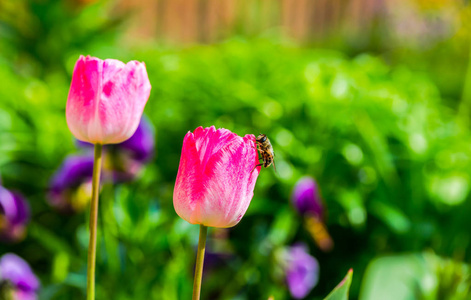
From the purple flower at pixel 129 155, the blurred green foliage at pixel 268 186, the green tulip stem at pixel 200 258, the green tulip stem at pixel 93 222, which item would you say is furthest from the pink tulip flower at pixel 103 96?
the purple flower at pixel 129 155

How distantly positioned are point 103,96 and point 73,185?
2.82ft

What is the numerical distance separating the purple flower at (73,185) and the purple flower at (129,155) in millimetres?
55

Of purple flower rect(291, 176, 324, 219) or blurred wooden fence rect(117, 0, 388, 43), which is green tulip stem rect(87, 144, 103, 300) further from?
blurred wooden fence rect(117, 0, 388, 43)

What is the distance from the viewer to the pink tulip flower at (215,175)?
454mm

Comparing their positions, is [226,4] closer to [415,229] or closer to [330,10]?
[330,10]

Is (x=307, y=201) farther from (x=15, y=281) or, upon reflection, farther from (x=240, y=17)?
(x=240, y=17)

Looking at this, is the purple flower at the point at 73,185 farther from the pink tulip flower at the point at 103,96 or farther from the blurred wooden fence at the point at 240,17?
the blurred wooden fence at the point at 240,17

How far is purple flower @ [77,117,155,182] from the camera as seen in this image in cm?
130

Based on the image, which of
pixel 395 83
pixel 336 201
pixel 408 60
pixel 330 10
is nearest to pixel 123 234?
pixel 336 201

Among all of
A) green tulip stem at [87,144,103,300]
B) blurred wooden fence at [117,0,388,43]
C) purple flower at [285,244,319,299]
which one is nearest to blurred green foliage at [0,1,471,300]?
purple flower at [285,244,319,299]

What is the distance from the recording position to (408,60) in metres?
5.64

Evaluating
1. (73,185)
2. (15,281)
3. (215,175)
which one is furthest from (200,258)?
(73,185)

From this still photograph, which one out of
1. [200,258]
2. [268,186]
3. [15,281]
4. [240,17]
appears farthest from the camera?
[240,17]

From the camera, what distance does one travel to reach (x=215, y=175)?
0.46m
